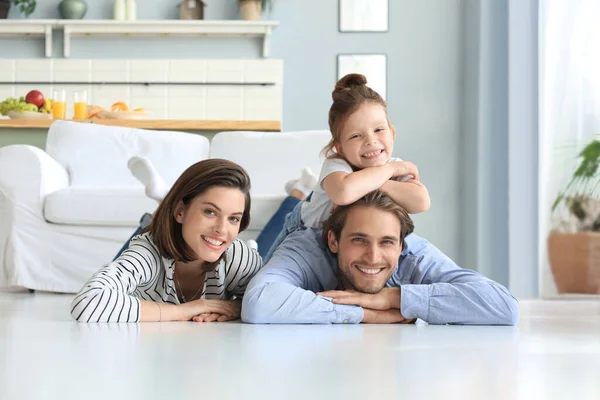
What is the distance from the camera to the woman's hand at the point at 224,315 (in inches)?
84.1

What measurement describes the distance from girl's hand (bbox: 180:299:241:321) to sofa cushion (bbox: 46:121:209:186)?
2421 mm

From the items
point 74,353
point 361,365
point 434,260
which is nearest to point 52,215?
point 434,260

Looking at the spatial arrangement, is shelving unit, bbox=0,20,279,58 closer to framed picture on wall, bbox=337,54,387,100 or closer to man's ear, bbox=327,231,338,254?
framed picture on wall, bbox=337,54,387,100

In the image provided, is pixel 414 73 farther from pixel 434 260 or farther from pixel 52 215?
pixel 434 260

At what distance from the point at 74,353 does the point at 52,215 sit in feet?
8.24

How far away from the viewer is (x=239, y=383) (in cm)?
124

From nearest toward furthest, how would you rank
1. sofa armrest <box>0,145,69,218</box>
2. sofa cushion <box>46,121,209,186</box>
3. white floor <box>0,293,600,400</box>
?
white floor <box>0,293,600,400</box> → sofa armrest <box>0,145,69,218</box> → sofa cushion <box>46,121,209,186</box>

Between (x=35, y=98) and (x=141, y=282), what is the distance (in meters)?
3.77

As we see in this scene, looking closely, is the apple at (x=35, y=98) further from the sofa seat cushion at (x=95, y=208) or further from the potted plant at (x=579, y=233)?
the potted plant at (x=579, y=233)

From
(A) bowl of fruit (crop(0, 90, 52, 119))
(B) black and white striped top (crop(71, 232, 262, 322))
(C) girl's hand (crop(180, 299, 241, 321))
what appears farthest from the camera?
(A) bowl of fruit (crop(0, 90, 52, 119))

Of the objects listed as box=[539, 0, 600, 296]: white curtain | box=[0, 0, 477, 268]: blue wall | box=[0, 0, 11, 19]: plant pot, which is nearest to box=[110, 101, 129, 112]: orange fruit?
box=[0, 0, 477, 268]: blue wall

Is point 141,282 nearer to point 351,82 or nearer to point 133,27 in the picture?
point 351,82

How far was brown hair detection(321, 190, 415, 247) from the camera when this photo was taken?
2.17m

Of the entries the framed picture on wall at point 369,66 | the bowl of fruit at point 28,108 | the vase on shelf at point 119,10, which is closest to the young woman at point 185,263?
the bowl of fruit at point 28,108
